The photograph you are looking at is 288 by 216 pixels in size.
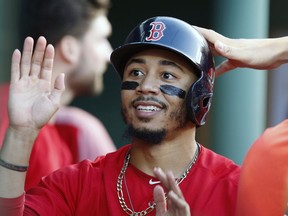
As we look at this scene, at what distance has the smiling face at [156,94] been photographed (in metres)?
4.57

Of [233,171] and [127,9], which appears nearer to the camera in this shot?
[233,171]

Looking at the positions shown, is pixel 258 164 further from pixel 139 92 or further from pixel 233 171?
pixel 139 92

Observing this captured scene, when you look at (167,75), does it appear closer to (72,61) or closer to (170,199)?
(170,199)

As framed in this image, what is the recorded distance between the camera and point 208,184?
14.9ft

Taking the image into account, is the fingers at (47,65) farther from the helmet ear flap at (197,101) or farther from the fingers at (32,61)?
the helmet ear flap at (197,101)

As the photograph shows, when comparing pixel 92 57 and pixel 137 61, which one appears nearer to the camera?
pixel 137 61

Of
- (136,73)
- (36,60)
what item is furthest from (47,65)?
(136,73)

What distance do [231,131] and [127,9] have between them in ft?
8.67

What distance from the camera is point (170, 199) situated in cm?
408

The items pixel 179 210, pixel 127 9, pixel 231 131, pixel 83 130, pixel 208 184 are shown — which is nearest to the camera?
pixel 179 210

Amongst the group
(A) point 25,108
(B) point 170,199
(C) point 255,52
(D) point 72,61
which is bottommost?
(B) point 170,199

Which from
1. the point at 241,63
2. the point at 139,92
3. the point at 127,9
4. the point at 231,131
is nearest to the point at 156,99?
the point at 139,92

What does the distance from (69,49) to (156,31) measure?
2055 mm

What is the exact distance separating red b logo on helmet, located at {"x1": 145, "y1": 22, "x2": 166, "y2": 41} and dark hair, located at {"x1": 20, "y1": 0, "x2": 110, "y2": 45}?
1.87 m
